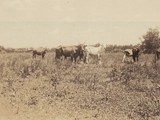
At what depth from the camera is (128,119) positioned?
1079 cm

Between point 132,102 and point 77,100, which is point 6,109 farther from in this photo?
point 132,102

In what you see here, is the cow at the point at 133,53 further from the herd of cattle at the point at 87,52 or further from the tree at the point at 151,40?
the tree at the point at 151,40

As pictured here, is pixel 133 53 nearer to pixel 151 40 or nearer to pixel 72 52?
pixel 72 52

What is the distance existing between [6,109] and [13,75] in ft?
20.4

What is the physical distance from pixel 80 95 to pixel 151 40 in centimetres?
2419

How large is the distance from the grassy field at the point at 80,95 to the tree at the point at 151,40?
17.5 metres

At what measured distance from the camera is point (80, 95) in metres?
13.8

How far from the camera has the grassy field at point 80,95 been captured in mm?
11531

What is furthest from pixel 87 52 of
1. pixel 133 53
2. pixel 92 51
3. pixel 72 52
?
pixel 133 53

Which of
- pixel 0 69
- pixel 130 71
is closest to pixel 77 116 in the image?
pixel 130 71

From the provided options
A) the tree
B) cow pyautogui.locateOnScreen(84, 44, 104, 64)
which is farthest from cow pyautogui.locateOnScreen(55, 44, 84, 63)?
the tree

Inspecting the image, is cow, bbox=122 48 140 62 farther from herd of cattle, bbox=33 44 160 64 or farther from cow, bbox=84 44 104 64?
cow, bbox=84 44 104 64

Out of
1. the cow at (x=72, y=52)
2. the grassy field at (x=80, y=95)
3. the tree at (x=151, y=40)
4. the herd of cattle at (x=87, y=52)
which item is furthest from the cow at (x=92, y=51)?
the tree at (x=151, y=40)

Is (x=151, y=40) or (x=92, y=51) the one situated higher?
(x=151, y=40)
